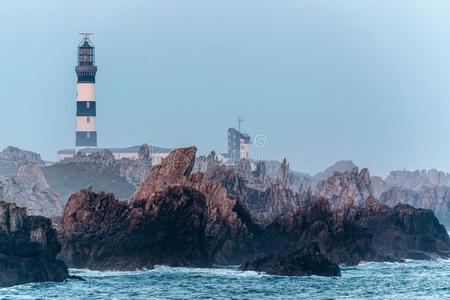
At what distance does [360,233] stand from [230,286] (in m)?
32.6

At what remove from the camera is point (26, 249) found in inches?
4451

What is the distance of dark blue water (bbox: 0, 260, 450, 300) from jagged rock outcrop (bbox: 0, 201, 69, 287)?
47.7 inches

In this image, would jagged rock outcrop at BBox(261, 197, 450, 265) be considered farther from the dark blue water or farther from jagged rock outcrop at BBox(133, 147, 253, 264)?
the dark blue water

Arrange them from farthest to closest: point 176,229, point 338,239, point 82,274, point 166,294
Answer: point 338,239 < point 176,229 < point 82,274 < point 166,294

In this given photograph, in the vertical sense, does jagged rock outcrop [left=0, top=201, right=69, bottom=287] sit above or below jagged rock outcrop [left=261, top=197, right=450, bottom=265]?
below

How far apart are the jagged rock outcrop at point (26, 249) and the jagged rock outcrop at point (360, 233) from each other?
32.8 meters

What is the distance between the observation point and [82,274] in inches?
4924

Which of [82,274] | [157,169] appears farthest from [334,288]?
[157,169]

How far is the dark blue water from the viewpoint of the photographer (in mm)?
110750

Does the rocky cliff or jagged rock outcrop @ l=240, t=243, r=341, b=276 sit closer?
jagged rock outcrop @ l=240, t=243, r=341, b=276

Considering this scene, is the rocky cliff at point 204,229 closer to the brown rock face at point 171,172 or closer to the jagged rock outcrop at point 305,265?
the brown rock face at point 171,172

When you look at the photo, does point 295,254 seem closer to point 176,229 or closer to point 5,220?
point 176,229

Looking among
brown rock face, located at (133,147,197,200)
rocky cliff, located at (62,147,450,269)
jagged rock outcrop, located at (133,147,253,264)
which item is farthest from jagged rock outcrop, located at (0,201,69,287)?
brown rock face, located at (133,147,197,200)

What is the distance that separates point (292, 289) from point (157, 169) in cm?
3761
